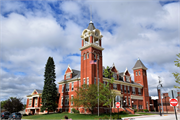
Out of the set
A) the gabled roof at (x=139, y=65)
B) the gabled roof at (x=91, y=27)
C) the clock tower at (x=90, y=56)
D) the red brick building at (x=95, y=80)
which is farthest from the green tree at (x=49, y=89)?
the gabled roof at (x=139, y=65)

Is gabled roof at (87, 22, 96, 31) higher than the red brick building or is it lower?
higher

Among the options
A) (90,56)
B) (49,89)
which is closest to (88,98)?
(90,56)

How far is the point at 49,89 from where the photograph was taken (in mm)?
44219

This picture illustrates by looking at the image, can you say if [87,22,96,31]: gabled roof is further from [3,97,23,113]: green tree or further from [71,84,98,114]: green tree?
[3,97,23,113]: green tree

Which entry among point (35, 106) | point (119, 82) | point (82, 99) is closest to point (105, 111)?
point (82, 99)

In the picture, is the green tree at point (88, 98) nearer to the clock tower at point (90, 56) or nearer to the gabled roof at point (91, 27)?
the clock tower at point (90, 56)

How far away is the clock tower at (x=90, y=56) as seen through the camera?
132 ft

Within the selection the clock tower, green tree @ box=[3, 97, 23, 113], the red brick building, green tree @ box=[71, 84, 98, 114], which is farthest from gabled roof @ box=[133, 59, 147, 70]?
green tree @ box=[3, 97, 23, 113]

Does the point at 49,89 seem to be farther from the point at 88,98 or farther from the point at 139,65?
the point at 139,65

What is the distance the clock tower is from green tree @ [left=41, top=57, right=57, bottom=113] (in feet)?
31.2

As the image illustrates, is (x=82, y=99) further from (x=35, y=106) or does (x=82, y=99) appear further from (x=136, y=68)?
(x=136, y=68)

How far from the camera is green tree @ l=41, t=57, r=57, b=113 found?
4292cm

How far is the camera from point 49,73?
4562 cm

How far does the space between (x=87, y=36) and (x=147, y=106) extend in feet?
125
